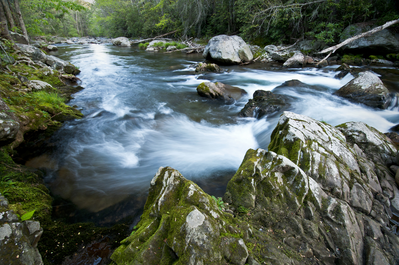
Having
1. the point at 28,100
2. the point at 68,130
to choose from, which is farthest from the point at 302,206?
the point at 28,100

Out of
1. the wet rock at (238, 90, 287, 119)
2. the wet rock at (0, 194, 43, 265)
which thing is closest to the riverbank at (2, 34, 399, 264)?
the wet rock at (238, 90, 287, 119)

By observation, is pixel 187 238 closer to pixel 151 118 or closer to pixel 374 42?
pixel 151 118

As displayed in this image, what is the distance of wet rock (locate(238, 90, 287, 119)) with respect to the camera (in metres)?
7.02

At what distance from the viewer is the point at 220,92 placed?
880 cm

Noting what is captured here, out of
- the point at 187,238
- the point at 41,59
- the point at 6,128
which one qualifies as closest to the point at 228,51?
the point at 41,59

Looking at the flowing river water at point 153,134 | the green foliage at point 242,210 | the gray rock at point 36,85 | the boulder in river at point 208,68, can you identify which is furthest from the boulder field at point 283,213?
the boulder in river at point 208,68

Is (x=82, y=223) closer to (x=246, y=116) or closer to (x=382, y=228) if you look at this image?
(x=382, y=228)

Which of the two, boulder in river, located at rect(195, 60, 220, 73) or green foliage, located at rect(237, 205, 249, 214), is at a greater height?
boulder in river, located at rect(195, 60, 220, 73)

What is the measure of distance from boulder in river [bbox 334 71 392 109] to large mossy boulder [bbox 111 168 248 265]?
309 inches

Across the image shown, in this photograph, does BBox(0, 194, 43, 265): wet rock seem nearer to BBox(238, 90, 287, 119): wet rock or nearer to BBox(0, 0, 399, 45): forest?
BBox(238, 90, 287, 119): wet rock

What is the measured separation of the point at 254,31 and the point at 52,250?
75.0 feet

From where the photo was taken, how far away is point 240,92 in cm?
934

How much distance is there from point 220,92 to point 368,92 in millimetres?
5659

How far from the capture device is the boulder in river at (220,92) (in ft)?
28.6
